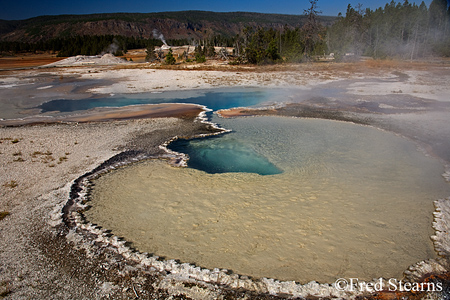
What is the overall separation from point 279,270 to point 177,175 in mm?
4120

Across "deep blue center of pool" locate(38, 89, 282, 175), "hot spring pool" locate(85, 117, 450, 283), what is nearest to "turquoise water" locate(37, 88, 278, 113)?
"deep blue center of pool" locate(38, 89, 282, 175)

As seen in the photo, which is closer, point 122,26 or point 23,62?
point 23,62

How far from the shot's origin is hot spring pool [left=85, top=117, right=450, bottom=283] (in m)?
4.91

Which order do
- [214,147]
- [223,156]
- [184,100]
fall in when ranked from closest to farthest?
[223,156]
[214,147]
[184,100]

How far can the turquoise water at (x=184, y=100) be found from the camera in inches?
691

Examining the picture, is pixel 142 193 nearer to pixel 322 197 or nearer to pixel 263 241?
pixel 263 241

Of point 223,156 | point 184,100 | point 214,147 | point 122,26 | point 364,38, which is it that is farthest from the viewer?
point 122,26

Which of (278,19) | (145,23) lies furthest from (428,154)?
(278,19)

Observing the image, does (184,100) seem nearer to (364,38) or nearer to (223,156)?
(223,156)

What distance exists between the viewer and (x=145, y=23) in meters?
165

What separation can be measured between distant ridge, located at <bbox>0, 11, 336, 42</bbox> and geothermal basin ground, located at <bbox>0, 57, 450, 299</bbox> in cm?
11795

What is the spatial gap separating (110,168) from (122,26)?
16740 centimetres

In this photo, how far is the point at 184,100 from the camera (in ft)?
62.4

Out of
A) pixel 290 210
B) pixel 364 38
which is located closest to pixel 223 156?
pixel 290 210
